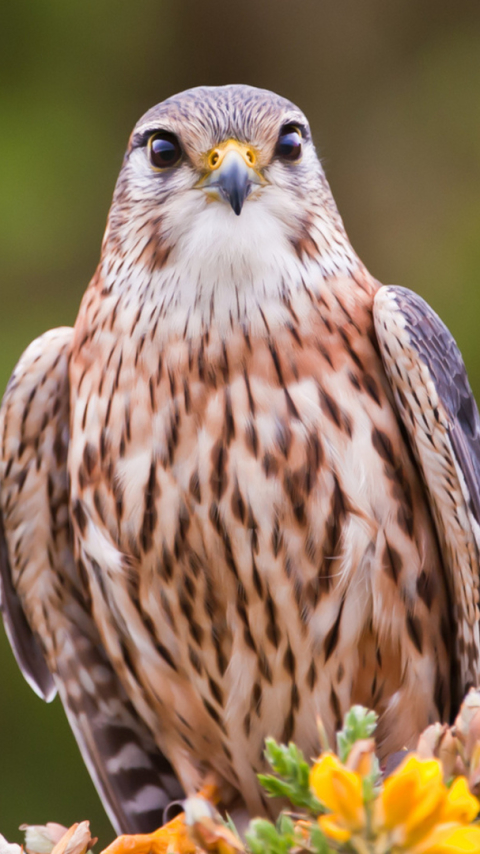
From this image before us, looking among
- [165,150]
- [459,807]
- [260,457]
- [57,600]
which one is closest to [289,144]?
[165,150]

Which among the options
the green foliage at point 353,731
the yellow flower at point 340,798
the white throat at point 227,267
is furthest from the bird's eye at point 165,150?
the yellow flower at point 340,798

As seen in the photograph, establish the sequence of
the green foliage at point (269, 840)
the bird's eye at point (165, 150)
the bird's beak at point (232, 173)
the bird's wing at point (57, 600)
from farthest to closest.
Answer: the bird's wing at point (57, 600) < the bird's eye at point (165, 150) < the bird's beak at point (232, 173) < the green foliage at point (269, 840)

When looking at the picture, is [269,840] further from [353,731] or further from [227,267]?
[227,267]

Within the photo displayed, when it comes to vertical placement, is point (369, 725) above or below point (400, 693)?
above

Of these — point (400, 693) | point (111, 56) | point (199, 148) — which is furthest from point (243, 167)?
point (111, 56)

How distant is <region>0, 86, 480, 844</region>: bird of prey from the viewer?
5.98 ft

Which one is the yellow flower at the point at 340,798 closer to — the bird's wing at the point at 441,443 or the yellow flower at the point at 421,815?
the yellow flower at the point at 421,815

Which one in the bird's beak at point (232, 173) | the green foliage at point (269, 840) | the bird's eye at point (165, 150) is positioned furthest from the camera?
the bird's eye at point (165, 150)

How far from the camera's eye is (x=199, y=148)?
1878 mm

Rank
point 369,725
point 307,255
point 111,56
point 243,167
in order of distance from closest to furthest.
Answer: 1. point 369,725
2. point 243,167
3. point 307,255
4. point 111,56

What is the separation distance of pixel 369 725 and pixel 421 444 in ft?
3.14

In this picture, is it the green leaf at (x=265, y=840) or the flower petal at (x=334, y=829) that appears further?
the green leaf at (x=265, y=840)

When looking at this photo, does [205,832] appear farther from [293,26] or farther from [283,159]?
[293,26]

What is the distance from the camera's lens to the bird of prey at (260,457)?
1.82m
